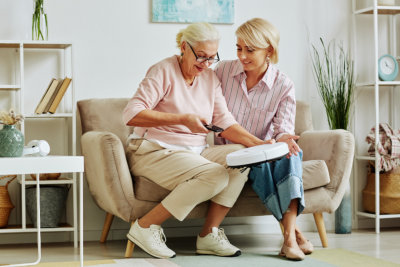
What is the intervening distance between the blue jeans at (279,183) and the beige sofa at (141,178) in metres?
0.18

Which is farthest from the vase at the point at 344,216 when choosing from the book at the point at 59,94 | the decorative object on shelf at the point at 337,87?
the book at the point at 59,94

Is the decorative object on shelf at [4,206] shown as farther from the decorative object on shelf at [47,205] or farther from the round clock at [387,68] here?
the round clock at [387,68]

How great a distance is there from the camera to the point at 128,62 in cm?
375

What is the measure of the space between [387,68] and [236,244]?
4.86ft

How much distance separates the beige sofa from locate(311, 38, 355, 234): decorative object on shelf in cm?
27

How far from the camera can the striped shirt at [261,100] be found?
3238 millimetres

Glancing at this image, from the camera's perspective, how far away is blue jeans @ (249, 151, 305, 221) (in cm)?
290

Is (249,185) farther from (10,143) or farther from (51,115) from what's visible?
(10,143)

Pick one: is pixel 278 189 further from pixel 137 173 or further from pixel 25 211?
pixel 25 211

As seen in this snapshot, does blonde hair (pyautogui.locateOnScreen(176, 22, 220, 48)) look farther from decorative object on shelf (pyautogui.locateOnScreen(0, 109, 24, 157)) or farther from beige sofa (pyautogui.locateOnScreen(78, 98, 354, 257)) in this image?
decorative object on shelf (pyautogui.locateOnScreen(0, 109, 24, 157))

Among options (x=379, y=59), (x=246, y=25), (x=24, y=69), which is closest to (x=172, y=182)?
(x=246, y=25)

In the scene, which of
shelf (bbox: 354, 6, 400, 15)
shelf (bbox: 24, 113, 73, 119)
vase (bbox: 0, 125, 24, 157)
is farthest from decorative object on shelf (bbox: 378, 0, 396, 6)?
vase (bbox: 0, 125, 24, 157)

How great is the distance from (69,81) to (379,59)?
188cm

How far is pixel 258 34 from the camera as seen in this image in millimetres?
3139
